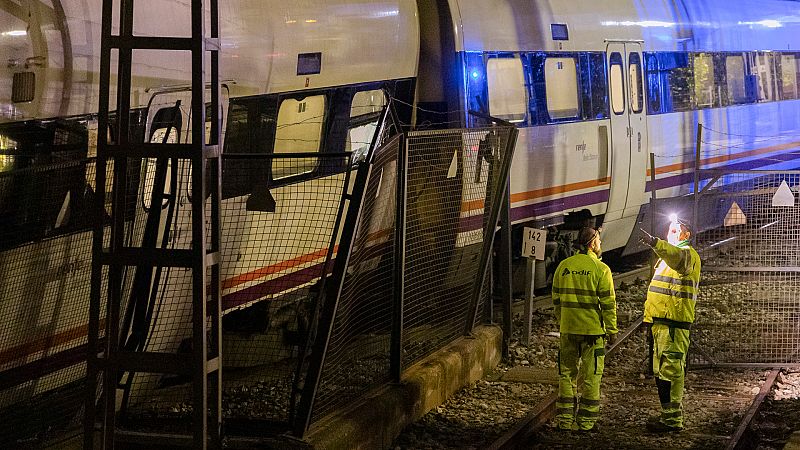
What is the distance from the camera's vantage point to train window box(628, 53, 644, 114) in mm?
15945

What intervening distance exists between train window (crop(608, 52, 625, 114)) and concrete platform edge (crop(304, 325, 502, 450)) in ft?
17.4

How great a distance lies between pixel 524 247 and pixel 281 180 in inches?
139

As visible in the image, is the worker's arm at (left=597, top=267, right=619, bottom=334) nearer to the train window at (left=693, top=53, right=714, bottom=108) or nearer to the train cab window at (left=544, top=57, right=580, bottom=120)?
the train cab window at (left=544, top=57, right=580, bottom=120)

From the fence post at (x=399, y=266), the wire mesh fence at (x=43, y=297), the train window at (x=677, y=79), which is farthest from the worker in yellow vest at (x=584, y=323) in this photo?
the train window at (x=677, y=79)

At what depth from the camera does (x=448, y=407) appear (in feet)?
31.8

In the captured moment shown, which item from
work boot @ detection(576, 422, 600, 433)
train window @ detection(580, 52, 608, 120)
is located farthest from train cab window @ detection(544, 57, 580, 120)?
work boot @ detection(576, 422, 600, 433)

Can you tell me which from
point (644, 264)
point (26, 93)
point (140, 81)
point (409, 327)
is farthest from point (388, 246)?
point (644, 264)

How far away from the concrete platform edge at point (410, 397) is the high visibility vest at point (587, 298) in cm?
116

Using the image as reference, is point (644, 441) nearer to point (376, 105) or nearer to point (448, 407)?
point (448, 407)

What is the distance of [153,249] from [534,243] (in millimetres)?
6712

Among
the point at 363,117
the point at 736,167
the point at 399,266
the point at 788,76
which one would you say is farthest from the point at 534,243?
the point at 788,76

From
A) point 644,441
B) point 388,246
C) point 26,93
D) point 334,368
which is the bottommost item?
point 644,441

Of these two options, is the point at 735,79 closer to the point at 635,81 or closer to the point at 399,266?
the point at 635,81

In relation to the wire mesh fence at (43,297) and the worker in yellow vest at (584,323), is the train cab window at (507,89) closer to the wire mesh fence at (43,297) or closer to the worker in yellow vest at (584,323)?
the worker in yellow vest at (584,323)
